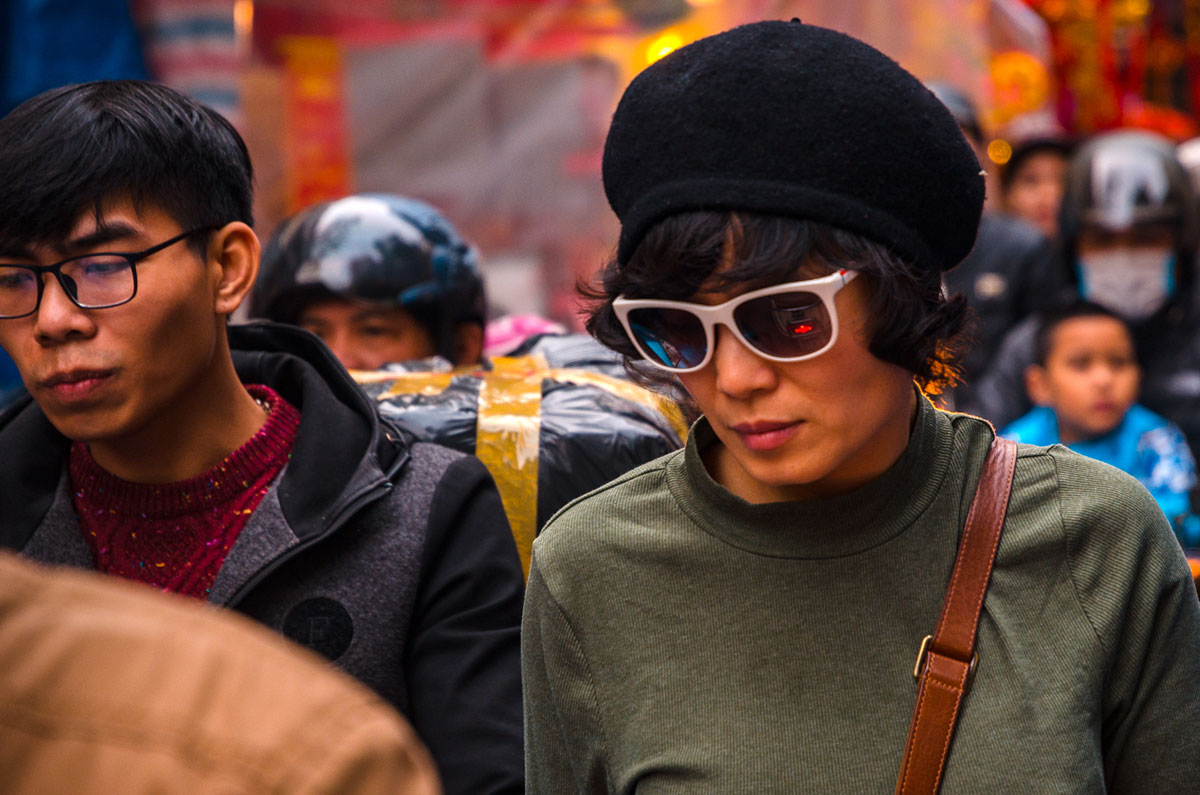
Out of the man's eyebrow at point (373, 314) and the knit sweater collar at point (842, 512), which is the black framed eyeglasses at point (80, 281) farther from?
the man's eyebrow at point (373, 314)

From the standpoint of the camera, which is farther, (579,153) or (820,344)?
(579,153)

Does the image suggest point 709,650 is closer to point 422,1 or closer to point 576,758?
point 576,758

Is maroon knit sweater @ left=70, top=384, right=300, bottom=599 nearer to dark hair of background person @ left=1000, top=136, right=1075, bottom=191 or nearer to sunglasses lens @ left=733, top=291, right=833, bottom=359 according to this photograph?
sunglasses lens @ left=733, top=291, right=833, bottom=359

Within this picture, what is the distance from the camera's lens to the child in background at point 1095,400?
4.81 meters

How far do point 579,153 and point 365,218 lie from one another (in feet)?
10.5

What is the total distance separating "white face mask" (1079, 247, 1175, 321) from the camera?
5438 mm

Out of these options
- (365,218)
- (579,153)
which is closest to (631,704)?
(365,218)

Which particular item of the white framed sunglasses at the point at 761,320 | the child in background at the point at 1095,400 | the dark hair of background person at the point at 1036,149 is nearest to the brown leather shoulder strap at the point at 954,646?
the white framed sunglasses at the point at 761,320

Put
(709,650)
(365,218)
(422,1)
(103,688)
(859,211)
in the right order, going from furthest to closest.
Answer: (422,1) < (365,218) < (709,650) < (859,211) < (103,688)

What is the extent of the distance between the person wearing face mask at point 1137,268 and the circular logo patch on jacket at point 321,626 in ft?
12.1

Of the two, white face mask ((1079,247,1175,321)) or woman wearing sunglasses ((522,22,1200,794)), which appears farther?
white face mask ((1079,247,1175,321))

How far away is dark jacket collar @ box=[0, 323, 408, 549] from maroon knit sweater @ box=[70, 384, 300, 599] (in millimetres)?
76

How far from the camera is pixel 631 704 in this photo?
5.99 ft

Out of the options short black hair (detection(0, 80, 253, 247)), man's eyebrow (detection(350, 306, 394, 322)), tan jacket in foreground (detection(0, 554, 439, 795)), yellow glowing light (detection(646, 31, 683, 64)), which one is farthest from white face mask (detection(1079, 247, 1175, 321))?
tan jacket in foreground (detection(0, 554, 439, 795))
